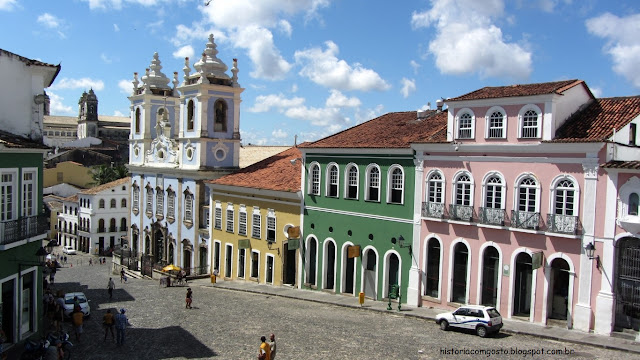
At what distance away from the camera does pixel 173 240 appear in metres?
43.9

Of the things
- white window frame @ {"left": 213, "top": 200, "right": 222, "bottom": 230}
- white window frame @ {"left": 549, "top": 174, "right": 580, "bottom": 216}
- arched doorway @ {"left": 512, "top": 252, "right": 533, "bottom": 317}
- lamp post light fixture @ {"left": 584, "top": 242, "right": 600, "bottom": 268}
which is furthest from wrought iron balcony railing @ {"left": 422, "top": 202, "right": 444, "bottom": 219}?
white window frame @ {"left": 213, "top": 200, "right": 222, "bottom": 230}

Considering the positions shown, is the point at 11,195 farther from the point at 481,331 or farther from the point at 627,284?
the point at 627,284

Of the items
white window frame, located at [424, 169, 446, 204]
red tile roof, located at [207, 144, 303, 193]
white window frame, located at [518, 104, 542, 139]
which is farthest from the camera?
red tile roof, located at [207, 144, 303, 193]

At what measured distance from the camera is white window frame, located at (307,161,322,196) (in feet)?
99.0

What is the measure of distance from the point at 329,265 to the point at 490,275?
365 inches

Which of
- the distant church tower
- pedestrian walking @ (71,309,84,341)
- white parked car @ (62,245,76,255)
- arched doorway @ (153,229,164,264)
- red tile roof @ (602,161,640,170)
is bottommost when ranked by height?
white parked car @ (62,245,76,255)

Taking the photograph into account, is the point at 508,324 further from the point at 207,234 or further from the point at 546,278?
the point at 207,234

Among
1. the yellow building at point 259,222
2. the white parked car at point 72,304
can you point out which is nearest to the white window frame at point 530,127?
the yellow building at point 259,222

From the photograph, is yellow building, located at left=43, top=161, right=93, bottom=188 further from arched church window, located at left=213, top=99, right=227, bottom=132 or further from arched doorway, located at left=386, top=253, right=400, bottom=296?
arched doorway, located at left=386, top=253, right=400, bottom=296

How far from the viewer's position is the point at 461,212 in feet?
77.5

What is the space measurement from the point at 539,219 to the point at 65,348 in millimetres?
16603

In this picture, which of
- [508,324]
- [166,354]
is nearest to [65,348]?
[166,354]

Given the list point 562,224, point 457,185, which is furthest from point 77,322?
point 562,224

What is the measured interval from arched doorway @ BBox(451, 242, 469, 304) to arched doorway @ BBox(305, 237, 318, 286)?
342 inches
